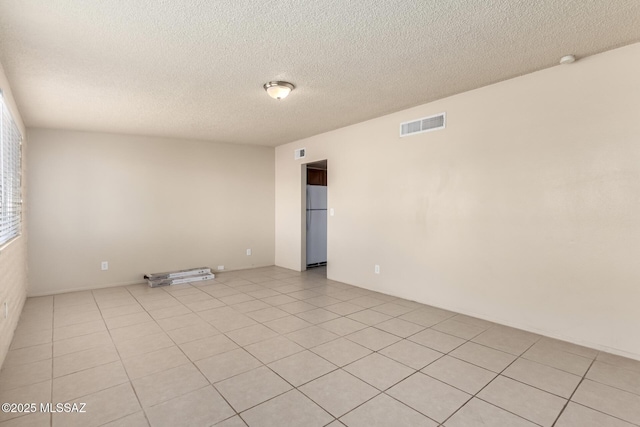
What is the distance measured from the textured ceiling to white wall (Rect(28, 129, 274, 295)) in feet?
3.57

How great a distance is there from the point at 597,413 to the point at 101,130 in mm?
6282

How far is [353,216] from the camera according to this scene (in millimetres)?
4883

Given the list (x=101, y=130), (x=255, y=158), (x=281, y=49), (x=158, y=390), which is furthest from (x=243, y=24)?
(x=255, y=158)

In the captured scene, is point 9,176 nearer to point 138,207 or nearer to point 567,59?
point 138,207

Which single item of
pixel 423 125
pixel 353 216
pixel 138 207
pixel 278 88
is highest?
pixel 278 88

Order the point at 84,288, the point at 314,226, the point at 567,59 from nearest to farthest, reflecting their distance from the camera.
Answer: the point at 567,59 → the point at 84,288 → the point at 314,226

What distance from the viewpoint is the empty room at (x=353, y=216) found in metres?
2.03

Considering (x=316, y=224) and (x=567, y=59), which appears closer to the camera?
(x=567, y=59)

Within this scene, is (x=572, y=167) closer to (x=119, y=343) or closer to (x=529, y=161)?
(x=529, y=161)

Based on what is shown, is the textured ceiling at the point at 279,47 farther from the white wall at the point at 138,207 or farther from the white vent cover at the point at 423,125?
the white wall at the point at 138,207

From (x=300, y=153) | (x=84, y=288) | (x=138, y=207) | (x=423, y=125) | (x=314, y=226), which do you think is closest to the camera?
(x=423, y=125)

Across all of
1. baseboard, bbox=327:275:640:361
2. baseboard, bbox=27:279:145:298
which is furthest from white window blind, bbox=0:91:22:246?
baseboard, bbox=327:275:640:361

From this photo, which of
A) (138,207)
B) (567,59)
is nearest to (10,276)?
(138,207)

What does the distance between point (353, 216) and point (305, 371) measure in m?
2.81
